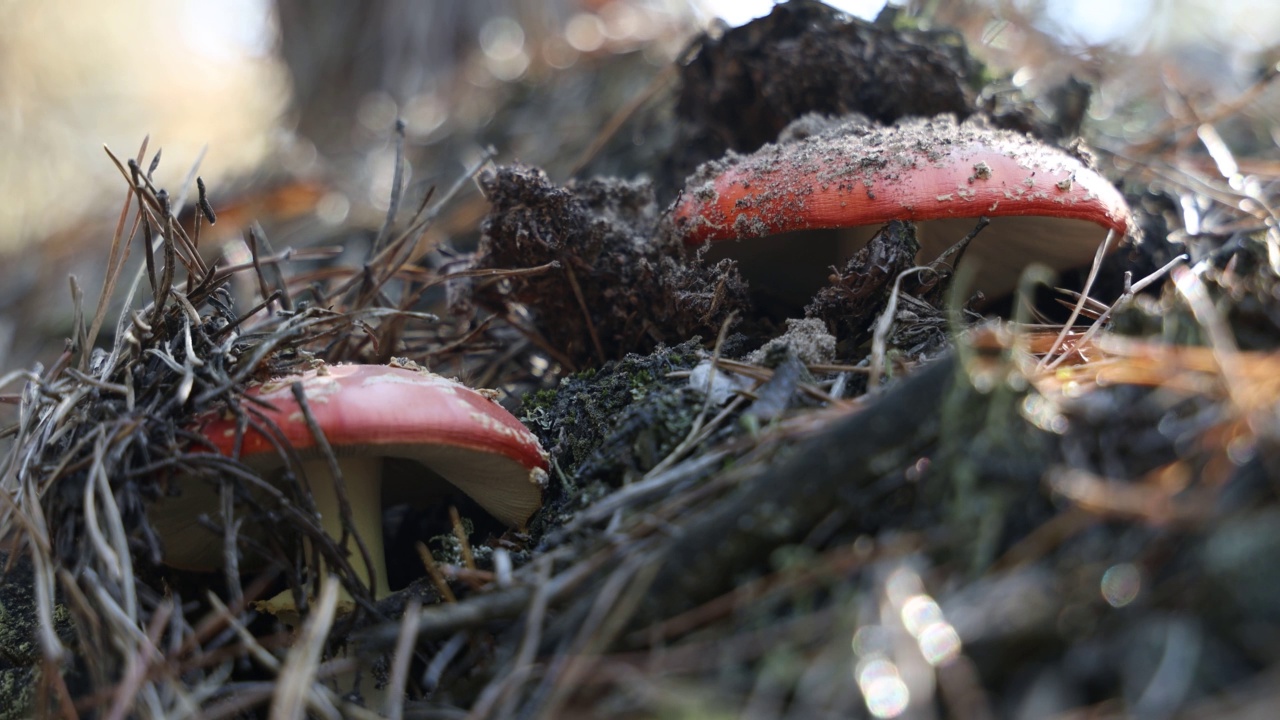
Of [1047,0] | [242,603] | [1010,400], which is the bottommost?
[1047,0]

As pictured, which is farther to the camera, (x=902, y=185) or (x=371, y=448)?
(x=902, y=185)

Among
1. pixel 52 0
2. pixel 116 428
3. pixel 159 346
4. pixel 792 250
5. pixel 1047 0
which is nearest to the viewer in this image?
pixel 116 428

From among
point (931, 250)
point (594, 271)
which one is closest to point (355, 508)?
point (594, 271)

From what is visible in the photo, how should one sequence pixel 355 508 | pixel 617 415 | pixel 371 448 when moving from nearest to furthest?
pixel 371 448 < pixel 355 508 < pixel 617 415

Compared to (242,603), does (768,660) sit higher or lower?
lower

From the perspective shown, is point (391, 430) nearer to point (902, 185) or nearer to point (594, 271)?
point (594, 271)

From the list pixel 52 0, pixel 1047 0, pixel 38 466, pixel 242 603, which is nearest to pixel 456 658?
pixel 242 603

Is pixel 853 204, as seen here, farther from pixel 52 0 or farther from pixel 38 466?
pixel 52 0
